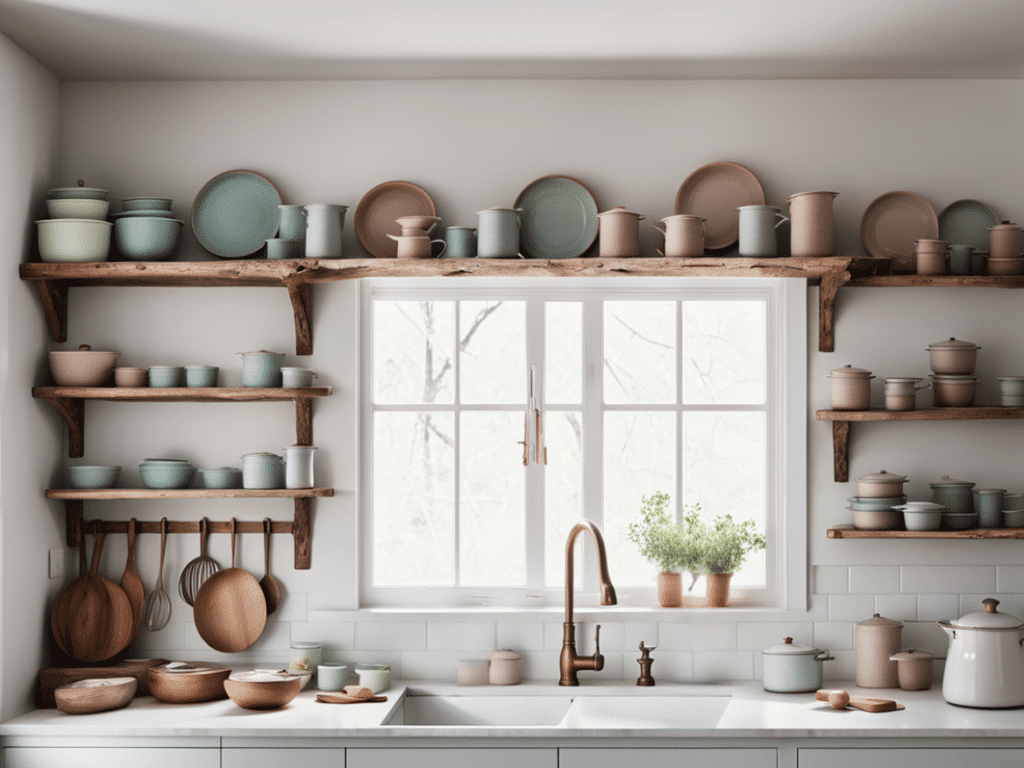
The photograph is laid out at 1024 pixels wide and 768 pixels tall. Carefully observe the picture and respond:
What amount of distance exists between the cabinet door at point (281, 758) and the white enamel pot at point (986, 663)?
6.15ft

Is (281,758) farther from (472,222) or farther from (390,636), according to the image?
(472,222)

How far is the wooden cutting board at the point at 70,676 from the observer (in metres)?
3.08

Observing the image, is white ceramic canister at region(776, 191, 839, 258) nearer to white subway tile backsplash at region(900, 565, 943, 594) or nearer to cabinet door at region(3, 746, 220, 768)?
white subway tile backsplash at region(900, 565, 943, 594)

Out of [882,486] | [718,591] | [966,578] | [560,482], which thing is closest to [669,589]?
[718,591]

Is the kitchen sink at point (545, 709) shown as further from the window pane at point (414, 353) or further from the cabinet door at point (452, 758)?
the window pane at point (414, 353)

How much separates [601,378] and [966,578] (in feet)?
4.71

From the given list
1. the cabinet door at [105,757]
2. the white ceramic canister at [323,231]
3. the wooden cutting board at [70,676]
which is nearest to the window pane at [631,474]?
the white ceramic canister at [323,231]

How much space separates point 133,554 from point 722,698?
81.4 inches

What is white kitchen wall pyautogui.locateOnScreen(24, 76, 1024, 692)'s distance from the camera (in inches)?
130

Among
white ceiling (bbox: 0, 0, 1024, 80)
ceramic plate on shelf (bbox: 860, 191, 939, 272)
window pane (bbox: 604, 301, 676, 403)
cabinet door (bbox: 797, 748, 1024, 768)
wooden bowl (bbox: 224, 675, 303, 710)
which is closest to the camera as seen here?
cabinet door (bbox: 797, 748, 1024, 768)

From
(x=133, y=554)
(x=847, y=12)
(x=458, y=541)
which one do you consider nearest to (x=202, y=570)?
(x=133, y=554)

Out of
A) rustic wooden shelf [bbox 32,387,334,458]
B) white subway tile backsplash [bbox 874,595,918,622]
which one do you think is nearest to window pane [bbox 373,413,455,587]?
rustic wooden shelf [bbox 32,387,334,458]

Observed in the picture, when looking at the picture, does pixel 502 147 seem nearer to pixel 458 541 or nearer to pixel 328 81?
pixel 328 81

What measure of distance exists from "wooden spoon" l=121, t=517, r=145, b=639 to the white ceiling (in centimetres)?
160
